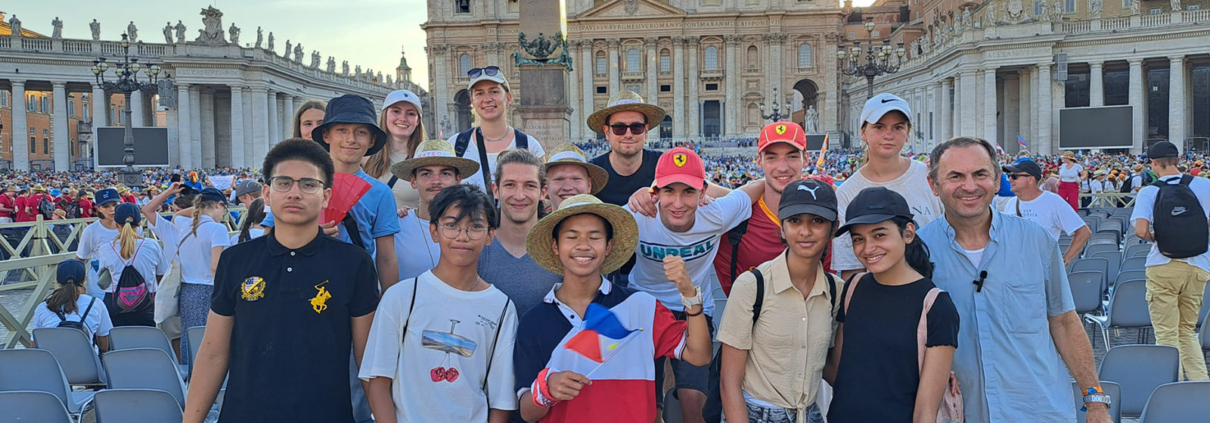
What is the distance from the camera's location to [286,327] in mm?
3270

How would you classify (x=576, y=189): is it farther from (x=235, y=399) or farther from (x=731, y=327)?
(x=235, y=399)

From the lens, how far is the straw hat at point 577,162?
4.64 metres

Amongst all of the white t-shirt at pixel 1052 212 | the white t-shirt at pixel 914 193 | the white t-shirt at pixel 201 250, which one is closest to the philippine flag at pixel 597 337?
the white t-shirt at pixel 914 193

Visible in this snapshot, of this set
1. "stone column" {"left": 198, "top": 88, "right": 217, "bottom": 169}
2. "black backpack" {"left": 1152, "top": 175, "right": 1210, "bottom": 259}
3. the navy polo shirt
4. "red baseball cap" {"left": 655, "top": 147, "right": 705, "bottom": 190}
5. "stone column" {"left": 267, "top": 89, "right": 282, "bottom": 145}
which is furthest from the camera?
"stone column" {"left": 267, "top": 89, "right": 282, "bottom": 145}

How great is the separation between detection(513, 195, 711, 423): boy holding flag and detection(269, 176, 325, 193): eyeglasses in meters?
0.94

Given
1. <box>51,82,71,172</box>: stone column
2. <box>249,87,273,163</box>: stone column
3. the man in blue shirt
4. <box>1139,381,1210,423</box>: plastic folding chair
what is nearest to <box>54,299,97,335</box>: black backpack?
the man in blue shirt

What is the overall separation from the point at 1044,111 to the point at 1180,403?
46.6 meters

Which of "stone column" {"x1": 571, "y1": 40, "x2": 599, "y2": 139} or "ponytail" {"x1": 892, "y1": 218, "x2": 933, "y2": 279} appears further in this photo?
"stone column" {"x1": 571, "y1": 40, "x2": 599, "y2": 139}

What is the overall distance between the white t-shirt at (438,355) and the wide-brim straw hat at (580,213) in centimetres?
44

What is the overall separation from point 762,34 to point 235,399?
7517 cm

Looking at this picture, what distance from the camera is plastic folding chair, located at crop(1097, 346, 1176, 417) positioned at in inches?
184

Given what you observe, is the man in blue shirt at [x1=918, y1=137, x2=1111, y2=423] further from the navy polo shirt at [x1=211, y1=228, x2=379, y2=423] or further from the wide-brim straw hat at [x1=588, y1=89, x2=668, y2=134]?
the navy polo shirt at [x1=211, y1=228, x2=379, y2=423]

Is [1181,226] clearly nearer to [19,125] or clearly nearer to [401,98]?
[401,98]

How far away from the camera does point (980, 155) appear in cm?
349
